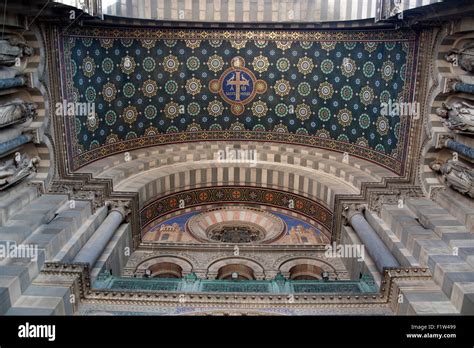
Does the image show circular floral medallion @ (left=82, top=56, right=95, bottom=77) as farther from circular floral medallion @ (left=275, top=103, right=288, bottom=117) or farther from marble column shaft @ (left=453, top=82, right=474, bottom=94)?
marble column shaft @ (left=453, top=82, right=474, bottom=94)

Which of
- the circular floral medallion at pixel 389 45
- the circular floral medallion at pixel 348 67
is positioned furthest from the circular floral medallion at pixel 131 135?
the circular floral medallion at pixel 389 45

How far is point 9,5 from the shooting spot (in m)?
9.95

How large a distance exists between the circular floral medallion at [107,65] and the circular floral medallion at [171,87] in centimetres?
213

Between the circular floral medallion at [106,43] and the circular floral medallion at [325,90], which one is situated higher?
the circular floral medallion at [106,43]

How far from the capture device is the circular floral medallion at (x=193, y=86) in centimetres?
1670

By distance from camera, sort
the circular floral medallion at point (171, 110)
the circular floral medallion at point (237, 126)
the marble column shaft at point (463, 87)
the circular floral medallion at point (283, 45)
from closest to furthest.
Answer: the marble column shaft at point (463, 87)
the circular floral medallion at point (283, 45)
the circular floral medallion at point (171, 110)
the circular floral medallion at point (237, 126)

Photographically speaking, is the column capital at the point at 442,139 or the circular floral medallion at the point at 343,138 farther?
the circular floral medallion at the point at 343,138

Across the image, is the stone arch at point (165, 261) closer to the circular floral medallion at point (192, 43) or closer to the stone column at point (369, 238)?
the stone column at point (369, 238)

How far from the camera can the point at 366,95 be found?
15539 millimetres

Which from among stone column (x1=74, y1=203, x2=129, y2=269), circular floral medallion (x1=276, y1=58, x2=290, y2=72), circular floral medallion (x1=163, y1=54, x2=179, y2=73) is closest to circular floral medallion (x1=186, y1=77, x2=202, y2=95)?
circular floral medallion (x1=163, y1=54, x2=179, y2=73)

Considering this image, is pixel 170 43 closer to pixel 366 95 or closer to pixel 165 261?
pixel 366 95

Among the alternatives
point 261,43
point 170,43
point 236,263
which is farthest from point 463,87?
point 170,43

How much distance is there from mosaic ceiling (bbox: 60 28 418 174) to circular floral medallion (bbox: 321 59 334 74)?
0.04 m
